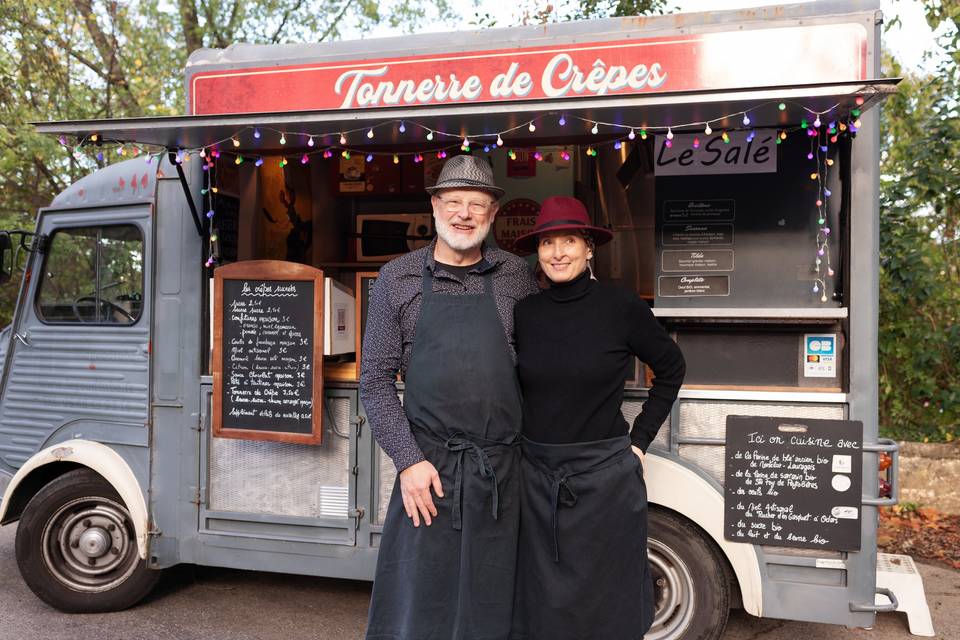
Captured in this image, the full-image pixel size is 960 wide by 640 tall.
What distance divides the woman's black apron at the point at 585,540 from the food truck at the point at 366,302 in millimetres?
435

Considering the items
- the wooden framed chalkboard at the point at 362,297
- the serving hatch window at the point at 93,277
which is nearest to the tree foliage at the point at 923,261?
the wooden framed chalkboard at the point at 362,297

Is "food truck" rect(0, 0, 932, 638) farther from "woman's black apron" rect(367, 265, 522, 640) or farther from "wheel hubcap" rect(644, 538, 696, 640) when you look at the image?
"woman's black apron" rect(367, 265, 522, 640)

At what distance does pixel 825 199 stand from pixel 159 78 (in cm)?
1075

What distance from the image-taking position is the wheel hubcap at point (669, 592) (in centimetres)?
333

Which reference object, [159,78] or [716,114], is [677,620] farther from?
[159,78]

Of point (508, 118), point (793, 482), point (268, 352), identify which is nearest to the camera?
point (508, 118)

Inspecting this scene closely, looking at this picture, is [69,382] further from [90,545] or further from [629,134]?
[629,134]

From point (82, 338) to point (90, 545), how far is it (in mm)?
1081

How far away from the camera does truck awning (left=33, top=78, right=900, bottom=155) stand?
2718mm

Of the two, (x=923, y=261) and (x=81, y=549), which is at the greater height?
(x=923, y=261)

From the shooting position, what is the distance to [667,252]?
11.1ft

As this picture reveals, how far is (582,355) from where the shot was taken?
253 centimetres

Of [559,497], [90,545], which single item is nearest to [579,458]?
[559,497]

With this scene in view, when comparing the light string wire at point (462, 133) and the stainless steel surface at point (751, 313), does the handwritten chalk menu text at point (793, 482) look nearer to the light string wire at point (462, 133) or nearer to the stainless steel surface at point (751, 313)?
the stainless steel surface at point (751, 313)
